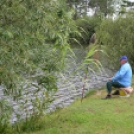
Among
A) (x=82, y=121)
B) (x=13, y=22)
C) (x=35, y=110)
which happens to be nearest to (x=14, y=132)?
(x=35, y=110)

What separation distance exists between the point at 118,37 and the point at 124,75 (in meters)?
6.03

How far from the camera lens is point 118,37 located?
15.6m

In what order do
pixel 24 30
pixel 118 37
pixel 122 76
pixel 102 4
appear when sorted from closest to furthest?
pixel 24 30 < pixel 122 76 < pixel 118 37 < pixel 102 4

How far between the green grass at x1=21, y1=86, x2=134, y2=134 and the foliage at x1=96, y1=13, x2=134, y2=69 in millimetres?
6382

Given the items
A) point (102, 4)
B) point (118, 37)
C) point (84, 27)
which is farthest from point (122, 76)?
point (102, 4)

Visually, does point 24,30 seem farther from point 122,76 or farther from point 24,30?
point 122,76

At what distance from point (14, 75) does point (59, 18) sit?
3.90 ft

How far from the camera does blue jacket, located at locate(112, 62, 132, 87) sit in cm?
971

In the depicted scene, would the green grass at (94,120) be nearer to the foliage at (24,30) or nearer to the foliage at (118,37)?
the foliage at (24,30)

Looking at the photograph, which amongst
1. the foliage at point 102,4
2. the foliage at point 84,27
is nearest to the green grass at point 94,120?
the foliage at point 84,27

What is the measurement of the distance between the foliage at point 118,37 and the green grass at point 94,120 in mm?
6382

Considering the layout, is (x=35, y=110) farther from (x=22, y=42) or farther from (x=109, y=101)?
(x=22, y=42)

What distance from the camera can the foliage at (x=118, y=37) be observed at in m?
14.9

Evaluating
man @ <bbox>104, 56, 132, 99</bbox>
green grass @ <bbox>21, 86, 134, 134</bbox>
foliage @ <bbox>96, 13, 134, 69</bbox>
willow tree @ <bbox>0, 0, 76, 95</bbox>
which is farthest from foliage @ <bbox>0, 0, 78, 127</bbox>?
foliage @ <bbox>96, 13, 134, 69</bbox>
